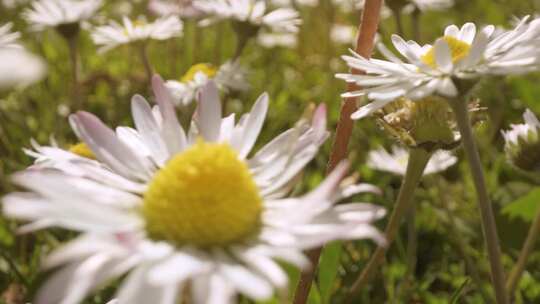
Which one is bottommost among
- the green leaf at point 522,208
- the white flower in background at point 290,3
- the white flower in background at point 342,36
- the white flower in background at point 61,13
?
the green leaf at point 522,208

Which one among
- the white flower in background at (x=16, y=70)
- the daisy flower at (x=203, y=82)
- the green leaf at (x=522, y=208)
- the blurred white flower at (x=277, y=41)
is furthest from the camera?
the blurred white flower at (x=277, y=41)

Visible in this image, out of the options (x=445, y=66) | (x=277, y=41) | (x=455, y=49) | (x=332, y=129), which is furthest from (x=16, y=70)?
(x=277, y=41)

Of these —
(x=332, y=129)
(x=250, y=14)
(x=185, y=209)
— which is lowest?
(x=332, y=129)

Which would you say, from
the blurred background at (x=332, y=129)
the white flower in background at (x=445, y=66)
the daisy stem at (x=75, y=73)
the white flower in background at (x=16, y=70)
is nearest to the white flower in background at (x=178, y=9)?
the blurred background at (x=332, y=129)

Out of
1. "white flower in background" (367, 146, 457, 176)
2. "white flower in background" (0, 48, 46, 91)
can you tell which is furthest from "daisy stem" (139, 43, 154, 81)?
"white flower in background" (0, 48, 46, 91)

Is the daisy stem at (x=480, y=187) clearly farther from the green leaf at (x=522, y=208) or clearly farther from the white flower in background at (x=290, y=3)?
the white flower in background at (x=290, y=3)

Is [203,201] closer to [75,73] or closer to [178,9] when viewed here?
[75,73]
